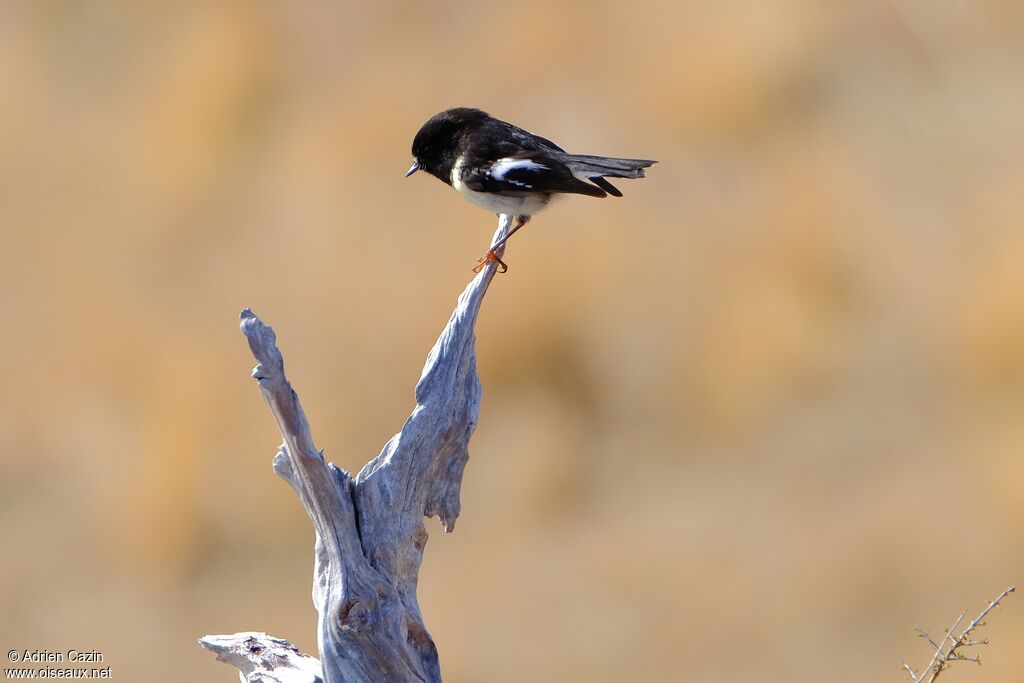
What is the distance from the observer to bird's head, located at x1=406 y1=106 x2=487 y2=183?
6301 millimetres

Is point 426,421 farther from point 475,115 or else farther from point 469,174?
point 475,115

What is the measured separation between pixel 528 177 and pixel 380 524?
76.2 inches

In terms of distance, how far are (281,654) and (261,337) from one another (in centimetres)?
204

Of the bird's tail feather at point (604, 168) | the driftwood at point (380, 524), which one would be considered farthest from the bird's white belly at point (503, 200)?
the driftwood at point (380, 524)

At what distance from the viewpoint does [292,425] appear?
436cm

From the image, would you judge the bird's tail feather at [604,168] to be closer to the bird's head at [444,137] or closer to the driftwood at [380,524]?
the bird's head at [444,137]

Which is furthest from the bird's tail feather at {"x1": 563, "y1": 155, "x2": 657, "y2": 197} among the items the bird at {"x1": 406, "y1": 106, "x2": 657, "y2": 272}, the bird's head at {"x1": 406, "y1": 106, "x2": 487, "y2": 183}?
the bird's head at {"x1": 406, "y1": 106, "x2": 487, "y2": 183}

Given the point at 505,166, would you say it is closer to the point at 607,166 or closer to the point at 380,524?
the point at 607,166

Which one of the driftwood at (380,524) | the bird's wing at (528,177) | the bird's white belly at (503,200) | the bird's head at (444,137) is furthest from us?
the bird's head at (444,137)

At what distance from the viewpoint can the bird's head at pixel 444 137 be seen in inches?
248

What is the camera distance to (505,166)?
19.6 ft

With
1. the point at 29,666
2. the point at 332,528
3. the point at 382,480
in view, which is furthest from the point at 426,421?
the point at 29,666

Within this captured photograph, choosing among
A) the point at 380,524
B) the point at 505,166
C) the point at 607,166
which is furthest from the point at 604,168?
the point at 380,524

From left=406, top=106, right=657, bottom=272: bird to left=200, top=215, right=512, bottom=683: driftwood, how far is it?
539 millimetres
